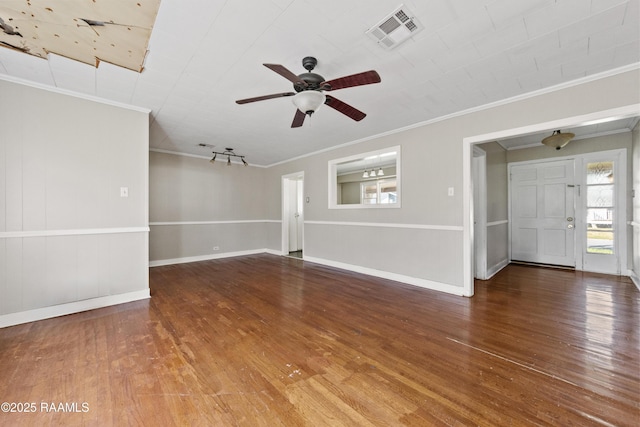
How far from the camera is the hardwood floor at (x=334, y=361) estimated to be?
59.8 inches

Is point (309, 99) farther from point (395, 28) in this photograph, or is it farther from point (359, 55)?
point (395, 28)

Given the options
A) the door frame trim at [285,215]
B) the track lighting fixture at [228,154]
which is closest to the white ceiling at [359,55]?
the track lighting fixture at [228,154]

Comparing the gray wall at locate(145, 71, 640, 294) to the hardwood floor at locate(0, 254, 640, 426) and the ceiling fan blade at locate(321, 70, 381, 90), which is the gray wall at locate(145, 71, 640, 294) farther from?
the ceiling fan blade at locate(321, 70, 381, 90)

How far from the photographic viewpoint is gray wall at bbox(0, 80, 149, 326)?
2.72m

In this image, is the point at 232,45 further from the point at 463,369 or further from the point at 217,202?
the point at 217,202

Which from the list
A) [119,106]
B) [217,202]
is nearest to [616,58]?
[119,106]

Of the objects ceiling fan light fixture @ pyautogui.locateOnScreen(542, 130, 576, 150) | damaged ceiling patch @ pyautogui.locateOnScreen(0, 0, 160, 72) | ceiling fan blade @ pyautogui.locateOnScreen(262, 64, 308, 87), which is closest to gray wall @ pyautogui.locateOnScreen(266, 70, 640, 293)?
ceiling fan light fixture @ pyautogui.locateOnScreen(542, 130, 576, 150)

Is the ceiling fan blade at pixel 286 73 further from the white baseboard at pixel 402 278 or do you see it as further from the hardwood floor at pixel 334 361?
the white baseboard at pixel 402 278

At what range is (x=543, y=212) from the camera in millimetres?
5395

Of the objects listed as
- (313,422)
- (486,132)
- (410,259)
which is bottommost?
(313,422)

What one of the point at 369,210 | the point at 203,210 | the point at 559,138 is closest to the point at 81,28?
the point at 369,210

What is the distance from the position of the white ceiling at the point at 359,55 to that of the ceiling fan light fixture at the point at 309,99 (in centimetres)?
34

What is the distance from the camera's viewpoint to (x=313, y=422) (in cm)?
145

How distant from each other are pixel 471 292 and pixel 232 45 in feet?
13.2
